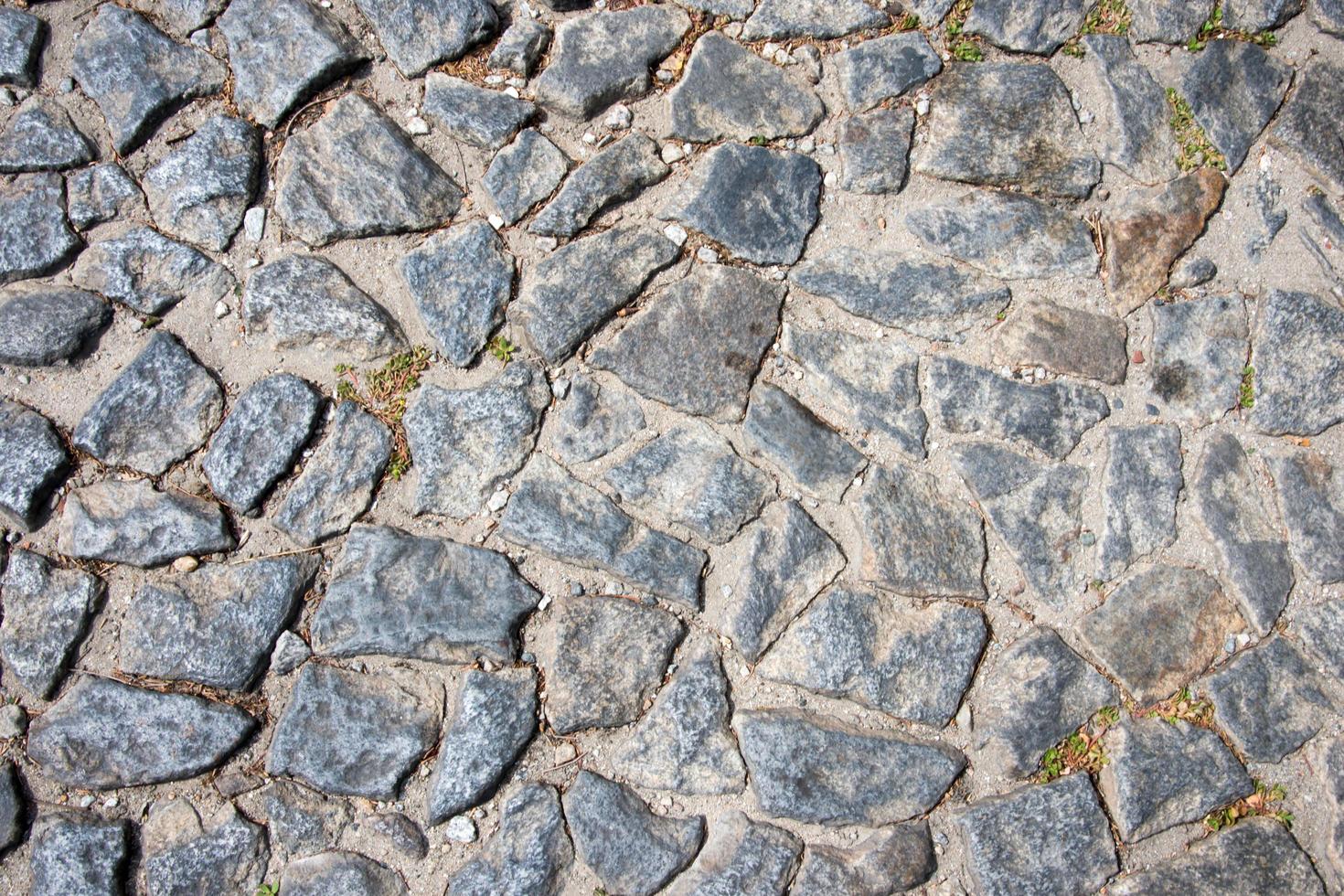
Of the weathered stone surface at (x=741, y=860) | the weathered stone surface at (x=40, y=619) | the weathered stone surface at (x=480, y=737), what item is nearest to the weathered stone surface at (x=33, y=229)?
the weathered stone surface at (x=40, y=619)

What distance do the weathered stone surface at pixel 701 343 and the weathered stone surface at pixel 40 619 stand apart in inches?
55.5

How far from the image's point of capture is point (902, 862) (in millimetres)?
2631

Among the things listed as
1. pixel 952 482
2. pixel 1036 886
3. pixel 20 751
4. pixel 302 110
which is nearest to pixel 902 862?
pixel 1036 886

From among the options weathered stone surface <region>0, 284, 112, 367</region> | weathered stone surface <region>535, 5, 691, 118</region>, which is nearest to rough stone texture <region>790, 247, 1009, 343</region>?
weathered stone surface <region>535, 5, 691, 118</region>

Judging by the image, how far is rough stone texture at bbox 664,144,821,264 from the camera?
2893 mm

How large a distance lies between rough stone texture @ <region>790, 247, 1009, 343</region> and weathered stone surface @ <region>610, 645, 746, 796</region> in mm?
1107

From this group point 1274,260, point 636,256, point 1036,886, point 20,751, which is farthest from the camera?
point 1274,260

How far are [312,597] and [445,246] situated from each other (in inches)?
38.7

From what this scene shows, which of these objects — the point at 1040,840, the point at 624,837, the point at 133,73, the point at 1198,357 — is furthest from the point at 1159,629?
the point at 133,73

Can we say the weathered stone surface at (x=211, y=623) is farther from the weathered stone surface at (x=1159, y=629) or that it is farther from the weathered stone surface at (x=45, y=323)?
the weathered stone surface at (x=1159, y=629)

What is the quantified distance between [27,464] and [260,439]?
54 centimetres

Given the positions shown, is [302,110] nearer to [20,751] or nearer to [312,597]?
[312,597]

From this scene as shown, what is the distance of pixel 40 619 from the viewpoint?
2504mm

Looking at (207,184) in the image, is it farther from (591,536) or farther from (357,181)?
(591,536)
